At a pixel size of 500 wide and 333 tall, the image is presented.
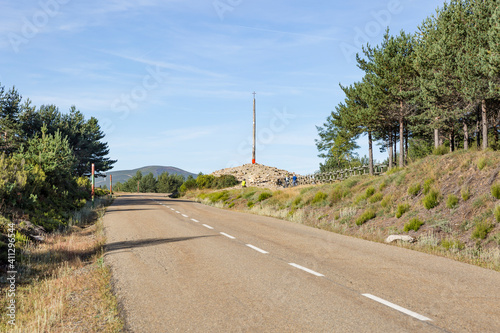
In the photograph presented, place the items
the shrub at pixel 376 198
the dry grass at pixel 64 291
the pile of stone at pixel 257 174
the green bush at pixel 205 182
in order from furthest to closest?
the pile of stone at pixel 257 174 < the green bush at pixel 205 182 < the shrub at pixel 376 198 < the dry grass at pixel 64 291

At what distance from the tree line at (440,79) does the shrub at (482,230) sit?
969cm

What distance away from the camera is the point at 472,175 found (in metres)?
13.4

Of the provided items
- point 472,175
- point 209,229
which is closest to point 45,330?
point 209,229

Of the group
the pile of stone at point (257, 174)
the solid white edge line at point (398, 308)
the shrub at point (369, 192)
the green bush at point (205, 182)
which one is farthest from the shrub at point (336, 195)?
the green bush at point (205, 182)

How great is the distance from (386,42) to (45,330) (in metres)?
39.2

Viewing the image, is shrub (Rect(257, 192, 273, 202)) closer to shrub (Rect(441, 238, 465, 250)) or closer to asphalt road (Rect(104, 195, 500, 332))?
asphalt road (Rect(104, 195, 500, 332))

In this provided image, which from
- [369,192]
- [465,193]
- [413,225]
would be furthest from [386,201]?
[465,193]

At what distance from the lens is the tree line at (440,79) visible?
23031 mm

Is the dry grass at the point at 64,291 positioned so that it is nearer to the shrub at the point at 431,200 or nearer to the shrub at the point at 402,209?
Answer: the shrub at the point at 402,209

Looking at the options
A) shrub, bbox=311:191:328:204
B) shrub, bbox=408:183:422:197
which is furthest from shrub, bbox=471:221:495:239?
shrub, bbox=311:191:328:204

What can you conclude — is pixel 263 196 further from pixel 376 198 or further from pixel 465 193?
pixel 465 193

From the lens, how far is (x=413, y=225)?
492 inches

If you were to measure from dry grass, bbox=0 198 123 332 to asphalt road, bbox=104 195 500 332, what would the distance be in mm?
302

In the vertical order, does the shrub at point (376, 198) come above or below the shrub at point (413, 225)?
above
